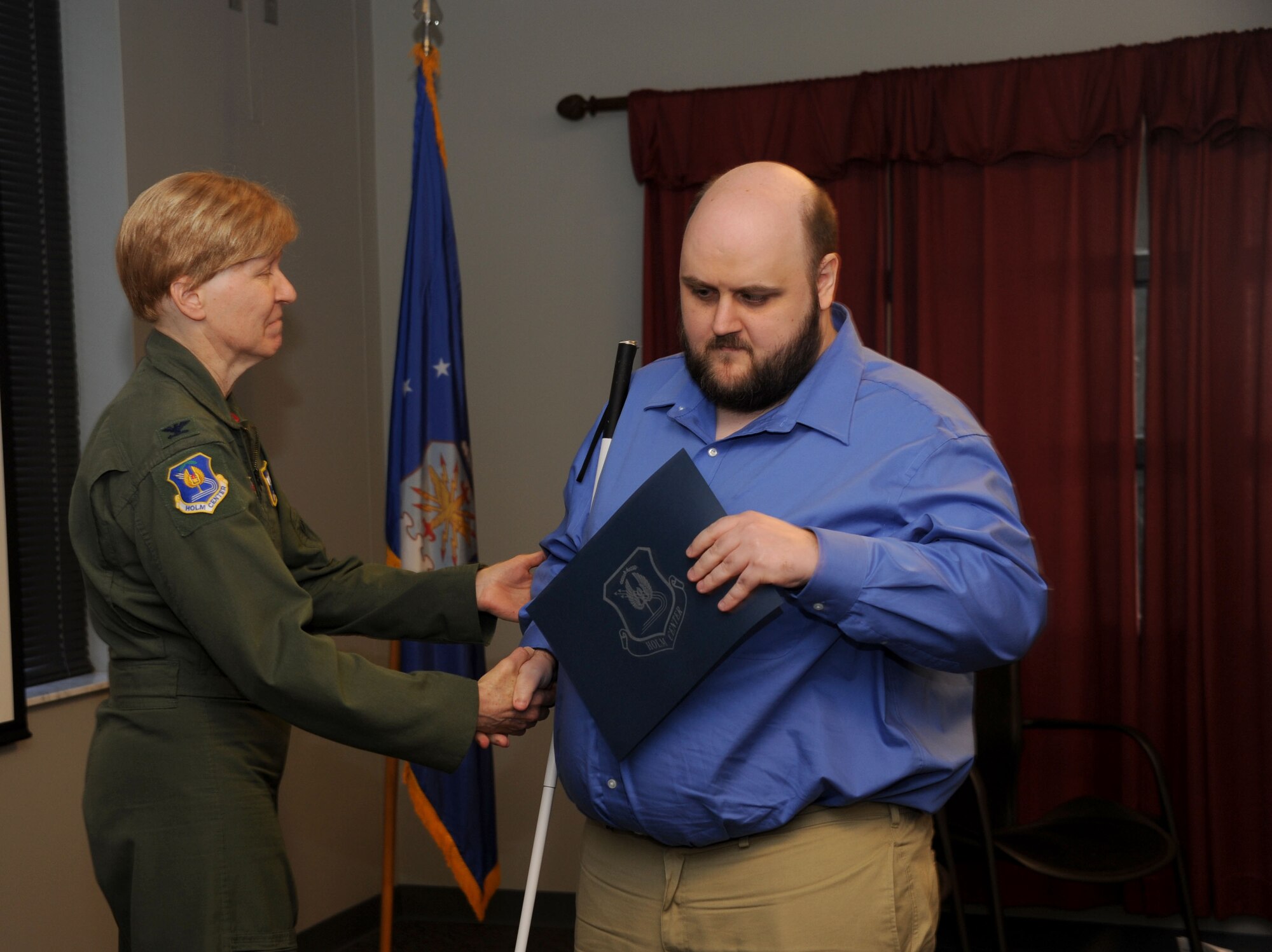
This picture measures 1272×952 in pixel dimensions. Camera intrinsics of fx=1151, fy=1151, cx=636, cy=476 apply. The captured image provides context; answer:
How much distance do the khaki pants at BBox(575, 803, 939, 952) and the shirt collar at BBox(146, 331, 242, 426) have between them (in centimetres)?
104

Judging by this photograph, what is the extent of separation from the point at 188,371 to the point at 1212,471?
3056 mm

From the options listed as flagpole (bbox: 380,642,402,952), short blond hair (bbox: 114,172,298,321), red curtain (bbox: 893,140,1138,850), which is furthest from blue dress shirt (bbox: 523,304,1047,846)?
red curtain (bbox: 893,140,1138,850)

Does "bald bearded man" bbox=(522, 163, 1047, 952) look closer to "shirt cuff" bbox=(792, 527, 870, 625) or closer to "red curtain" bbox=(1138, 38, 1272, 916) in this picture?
"shirt cuff" bbox=(792, 527, 870, 625)

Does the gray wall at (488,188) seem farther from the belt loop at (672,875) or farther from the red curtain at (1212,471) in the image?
the belt loop at (672,875)

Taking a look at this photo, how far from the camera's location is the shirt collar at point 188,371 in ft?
6.49

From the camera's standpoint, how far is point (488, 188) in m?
4.27

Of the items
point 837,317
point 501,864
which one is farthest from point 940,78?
point 501,864

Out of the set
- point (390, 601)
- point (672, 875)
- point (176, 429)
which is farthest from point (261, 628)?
point (672, 875)

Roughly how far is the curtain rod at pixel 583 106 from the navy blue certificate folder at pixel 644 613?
274 cm

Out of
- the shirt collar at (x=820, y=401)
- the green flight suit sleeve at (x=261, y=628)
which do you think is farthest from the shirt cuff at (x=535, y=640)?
the shirt collar at (x=820, y=401)

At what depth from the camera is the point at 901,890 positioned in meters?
1.70

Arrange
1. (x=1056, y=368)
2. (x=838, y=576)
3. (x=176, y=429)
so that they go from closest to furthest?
(x=838, y=576), (x=176, y=429), (x=1056, y=368)

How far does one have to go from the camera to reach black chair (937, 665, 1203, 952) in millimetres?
3086

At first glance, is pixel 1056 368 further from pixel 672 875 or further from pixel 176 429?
pixel 176 429
